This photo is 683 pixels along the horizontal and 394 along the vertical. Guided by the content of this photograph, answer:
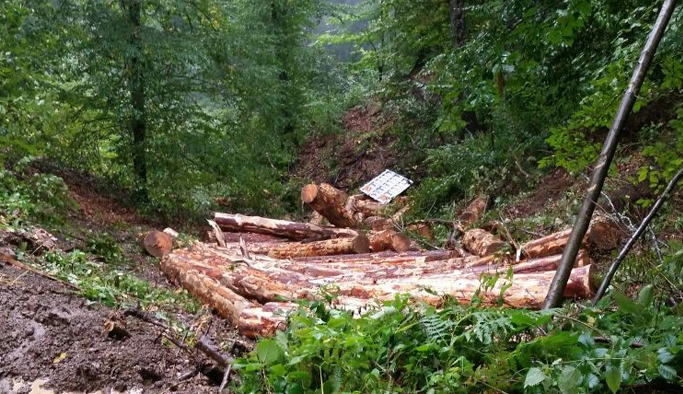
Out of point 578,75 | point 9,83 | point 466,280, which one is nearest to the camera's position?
point 578,75

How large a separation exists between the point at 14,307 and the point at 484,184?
8.52 m

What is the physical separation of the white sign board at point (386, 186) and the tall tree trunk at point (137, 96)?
17.2 feet

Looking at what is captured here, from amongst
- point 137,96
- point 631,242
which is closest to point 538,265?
point 631,242

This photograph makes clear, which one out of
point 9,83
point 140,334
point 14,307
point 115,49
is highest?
point 115,49

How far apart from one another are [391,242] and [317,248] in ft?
3.98

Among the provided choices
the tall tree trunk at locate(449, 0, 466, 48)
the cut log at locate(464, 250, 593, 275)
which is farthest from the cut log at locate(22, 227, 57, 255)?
the tall tree trunk at locate(449, 0, 466, 48)

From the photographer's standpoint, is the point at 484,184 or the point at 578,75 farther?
the point at 484,184

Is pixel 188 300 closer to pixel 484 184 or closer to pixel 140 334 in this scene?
pixel 140 334

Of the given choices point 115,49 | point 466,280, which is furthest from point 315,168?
point 466,280

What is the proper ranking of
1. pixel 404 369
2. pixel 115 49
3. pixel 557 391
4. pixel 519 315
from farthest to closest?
pixel 115 49 < pixel 404 369 < pixel 519 315 < pixel 557 391

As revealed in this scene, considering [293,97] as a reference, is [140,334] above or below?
below

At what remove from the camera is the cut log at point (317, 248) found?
298 inches

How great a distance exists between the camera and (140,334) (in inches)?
128

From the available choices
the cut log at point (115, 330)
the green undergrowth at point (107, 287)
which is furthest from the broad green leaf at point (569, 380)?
the green undergrowth at point (107, 287)
